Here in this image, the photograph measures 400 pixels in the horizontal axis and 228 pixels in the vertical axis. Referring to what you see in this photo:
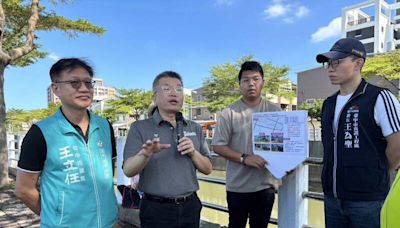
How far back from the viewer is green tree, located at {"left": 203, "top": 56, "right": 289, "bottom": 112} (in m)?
25.9

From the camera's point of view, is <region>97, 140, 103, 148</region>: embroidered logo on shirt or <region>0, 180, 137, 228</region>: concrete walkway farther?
<region>0, 180, 137, 228</region>: concrete walkway

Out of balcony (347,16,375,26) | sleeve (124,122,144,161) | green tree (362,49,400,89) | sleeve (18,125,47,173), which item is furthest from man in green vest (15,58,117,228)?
balcony (347,16,375,26)

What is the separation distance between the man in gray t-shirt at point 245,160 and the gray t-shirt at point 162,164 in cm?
45

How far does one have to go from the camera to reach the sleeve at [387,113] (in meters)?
1.76

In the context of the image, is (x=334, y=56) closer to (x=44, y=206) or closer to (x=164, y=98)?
(x=164, y=98)

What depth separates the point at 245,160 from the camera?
242cm

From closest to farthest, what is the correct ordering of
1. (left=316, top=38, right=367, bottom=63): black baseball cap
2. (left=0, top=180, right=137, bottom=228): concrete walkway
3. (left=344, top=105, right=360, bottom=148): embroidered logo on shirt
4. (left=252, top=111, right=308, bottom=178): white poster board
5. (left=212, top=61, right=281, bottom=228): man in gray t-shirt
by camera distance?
(left=344, top=105, right=360, bottom=148): embroidered logo on shirt < (left=316, top=38, right=367, bottom=63): black baseball cap < (left=252, top=111, right=308, bottom=178): white poster board < (left=212, top=61, right=281, bottom=228): man in gray t-shirt < (left=0, top=180, right=137, bottom=228): concrete walkway

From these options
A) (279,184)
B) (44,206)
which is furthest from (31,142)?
(279,184)

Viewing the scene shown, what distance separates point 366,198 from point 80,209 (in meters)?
1.57

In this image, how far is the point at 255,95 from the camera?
2.55 meters

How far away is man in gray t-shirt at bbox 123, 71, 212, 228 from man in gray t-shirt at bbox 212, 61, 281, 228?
1.30 feet

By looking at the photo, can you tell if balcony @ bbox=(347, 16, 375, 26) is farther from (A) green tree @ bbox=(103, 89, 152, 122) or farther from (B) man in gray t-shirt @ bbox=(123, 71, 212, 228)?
(B) man in gray t-shirt @ bbox=(123, 71, 212, 228)

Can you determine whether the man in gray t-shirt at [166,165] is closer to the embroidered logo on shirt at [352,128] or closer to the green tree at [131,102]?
the embroidered logo on shirt at [352,128]

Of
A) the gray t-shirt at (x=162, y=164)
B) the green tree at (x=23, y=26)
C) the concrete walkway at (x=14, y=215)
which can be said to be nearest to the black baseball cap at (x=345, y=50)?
the gray t-shirt at (x=162, y=164)
